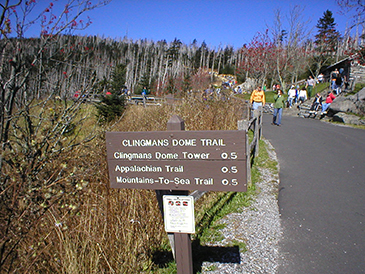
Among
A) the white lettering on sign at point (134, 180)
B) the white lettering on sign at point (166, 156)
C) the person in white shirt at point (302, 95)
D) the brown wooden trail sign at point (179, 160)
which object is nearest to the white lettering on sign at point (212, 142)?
the brown wooden trail sign at point (179, 160)

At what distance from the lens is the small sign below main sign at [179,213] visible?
269 cm

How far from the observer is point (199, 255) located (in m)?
3.72

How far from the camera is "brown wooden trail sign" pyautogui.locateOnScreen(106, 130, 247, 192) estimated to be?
7.91 feet

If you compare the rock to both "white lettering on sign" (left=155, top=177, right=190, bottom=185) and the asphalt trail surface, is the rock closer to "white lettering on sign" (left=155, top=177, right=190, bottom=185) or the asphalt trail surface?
the asphalt trail surface

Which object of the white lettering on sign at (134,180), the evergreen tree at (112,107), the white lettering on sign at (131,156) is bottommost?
the white lettering on sign at (134,180)

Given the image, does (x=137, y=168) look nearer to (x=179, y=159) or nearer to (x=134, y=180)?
(x=134, y=180)

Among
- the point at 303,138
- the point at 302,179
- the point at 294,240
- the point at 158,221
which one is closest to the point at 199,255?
the point at 158,221

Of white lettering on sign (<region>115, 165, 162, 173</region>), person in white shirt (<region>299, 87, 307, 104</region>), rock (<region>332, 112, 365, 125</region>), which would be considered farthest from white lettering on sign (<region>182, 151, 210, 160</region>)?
person in white shirt (<region>299, 87, 307, 104</region>)

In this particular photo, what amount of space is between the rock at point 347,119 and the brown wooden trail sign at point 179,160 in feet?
48.6

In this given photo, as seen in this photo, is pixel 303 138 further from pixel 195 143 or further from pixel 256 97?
pixel 195 143

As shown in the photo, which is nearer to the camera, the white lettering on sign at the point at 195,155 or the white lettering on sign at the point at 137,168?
the white lettering on sign at the point at 195,155

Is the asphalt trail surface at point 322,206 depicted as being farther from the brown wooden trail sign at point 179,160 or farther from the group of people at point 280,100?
the group of people at point 280,100

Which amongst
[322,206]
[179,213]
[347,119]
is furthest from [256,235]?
[347,119]

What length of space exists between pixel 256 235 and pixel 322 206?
5.39 feet
